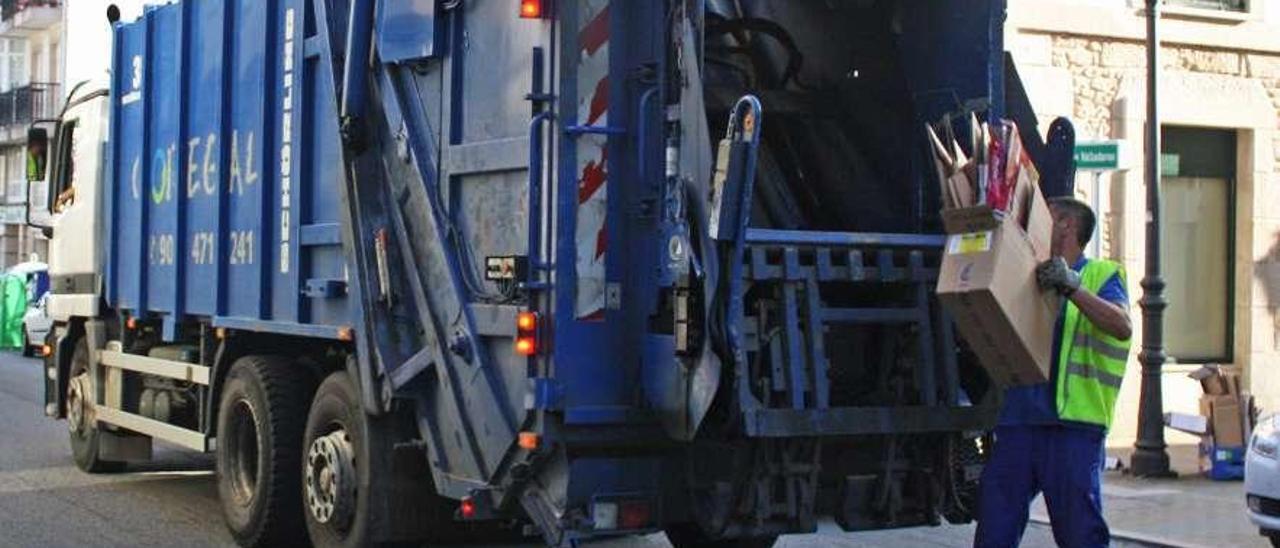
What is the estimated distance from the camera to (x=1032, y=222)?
5.58m

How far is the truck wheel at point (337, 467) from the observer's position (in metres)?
6.95

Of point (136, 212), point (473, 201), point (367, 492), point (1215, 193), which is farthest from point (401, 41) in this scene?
point (1215, 193)

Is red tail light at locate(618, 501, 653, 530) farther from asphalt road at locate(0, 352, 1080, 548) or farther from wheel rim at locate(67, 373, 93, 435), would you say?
wheel rim at locate(67, 373, 93, 435)

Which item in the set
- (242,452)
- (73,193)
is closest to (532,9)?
(242,452)

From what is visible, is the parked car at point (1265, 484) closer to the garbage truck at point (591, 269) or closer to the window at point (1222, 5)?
the garbage truck at point (591, 269)

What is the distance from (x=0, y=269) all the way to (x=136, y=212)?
41.6 meters

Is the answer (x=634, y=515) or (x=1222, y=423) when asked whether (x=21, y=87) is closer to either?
(x=1222, y=423)

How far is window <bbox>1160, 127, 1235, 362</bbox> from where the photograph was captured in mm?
15258

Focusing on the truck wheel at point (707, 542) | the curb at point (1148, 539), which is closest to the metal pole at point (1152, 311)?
the curb at point (1148, 539)

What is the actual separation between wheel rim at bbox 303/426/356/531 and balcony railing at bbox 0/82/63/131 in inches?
1667

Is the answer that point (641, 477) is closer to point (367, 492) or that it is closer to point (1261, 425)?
point (367, 492)

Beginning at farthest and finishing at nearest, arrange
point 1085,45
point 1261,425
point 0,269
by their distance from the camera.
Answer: point 0,269
point 1085,45
point 1261,425

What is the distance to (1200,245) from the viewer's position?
15500 mm

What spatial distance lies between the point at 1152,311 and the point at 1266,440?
3.22 meters
